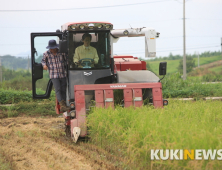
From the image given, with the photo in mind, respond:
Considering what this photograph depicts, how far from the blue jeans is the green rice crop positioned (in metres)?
1.75

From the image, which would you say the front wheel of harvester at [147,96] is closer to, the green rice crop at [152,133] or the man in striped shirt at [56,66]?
the green rice crop at [152,133]

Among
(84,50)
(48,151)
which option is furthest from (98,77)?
(48,151)

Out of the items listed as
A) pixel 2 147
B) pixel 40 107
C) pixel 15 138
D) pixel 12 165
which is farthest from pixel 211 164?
pixel 40 107

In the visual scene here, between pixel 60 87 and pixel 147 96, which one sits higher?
pixel 60 87

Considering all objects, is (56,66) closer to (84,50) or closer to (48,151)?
(84,50)

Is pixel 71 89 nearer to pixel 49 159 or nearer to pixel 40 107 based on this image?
pixel 49 159

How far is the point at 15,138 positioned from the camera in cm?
802

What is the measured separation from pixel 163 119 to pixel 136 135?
699 mm

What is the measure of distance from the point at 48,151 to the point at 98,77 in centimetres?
236

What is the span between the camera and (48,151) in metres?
6.59

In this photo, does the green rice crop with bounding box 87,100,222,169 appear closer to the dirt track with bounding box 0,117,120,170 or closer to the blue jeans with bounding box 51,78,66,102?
the dirt track with bounding box 0,117,120,170

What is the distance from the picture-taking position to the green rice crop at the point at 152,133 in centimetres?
442

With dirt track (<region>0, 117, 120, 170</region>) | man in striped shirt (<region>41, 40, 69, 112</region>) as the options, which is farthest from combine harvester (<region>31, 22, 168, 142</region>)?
dirt track (<region>0, 117, 120, 170</region>)

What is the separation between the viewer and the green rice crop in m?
4.42
